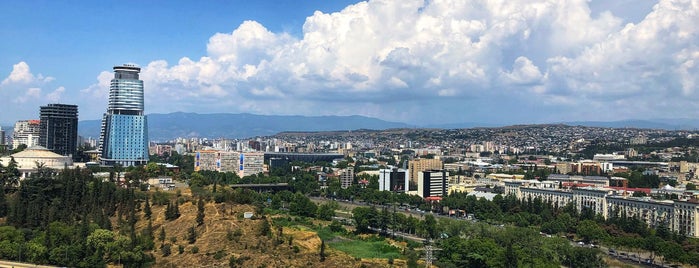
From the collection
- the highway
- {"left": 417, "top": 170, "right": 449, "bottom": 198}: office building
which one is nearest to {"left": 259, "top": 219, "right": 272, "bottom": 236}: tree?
the highway

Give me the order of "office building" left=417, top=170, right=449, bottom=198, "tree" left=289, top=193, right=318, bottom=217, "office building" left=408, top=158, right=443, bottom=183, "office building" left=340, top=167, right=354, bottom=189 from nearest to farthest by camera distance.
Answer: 1. "tree" left=289, top=193, right=318, bottom=217
2. "office building" left=417, top=170, right=449, bottom=198
3. "office building" left=340, top=167, right=354, bottom=189
4. "office building" left=408, top=158, right=443, bottom=183

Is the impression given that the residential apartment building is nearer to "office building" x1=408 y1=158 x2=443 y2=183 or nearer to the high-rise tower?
"office building" x1=408 y1=158 x2=443 y2=183

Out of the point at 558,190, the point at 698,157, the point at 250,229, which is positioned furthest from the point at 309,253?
the point at 698,157

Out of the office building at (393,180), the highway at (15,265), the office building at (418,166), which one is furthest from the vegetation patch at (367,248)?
the office building at (418,166)

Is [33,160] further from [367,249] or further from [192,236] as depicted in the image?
[367,249]

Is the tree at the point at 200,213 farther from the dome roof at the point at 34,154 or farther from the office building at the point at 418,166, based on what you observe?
the office building at the point at 418,166

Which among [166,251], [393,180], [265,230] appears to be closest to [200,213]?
[265,230]
